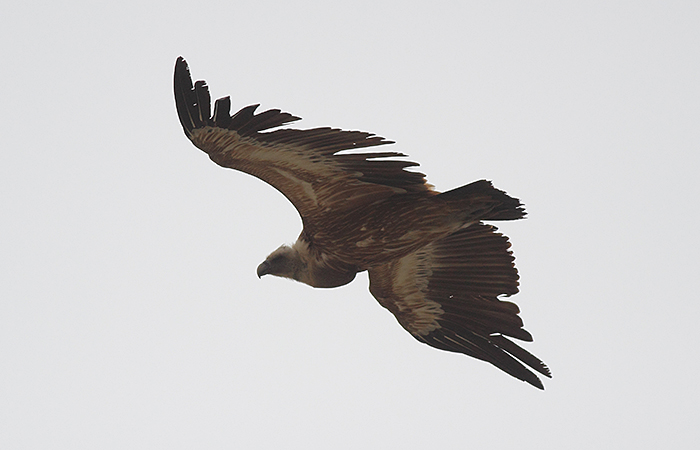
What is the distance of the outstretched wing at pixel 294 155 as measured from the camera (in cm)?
686

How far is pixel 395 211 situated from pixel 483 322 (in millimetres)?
1713

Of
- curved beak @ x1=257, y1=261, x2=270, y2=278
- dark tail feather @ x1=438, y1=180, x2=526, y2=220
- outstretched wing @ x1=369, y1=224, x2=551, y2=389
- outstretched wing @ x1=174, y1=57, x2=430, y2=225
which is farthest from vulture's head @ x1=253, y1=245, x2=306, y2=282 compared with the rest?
dark tail feather @ x1=438, y1=180, x2=526, y2=220

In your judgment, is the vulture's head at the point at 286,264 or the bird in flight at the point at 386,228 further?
the vulture's head at the point at 286,264

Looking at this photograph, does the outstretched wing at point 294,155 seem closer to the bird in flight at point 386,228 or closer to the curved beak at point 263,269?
the bird in flight at point 386,228

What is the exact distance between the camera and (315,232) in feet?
27.0

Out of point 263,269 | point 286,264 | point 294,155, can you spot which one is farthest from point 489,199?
point 263,269

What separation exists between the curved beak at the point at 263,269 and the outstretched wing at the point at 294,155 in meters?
0.70

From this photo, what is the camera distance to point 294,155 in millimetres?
7449

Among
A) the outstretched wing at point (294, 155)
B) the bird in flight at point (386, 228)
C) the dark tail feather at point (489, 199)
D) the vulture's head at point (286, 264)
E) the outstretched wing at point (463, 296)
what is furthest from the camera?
the outstretched wing at point (463, 296)

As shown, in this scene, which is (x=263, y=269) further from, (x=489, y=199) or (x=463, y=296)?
(x=489, y=199)

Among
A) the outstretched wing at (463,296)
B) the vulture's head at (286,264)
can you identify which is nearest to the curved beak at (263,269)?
the vulture's head at (286,264)

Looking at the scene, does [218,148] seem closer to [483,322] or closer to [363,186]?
[363,186]

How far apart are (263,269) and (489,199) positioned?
90.9 inches

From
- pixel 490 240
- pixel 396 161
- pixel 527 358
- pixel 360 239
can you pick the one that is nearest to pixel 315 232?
pixel 360 239
